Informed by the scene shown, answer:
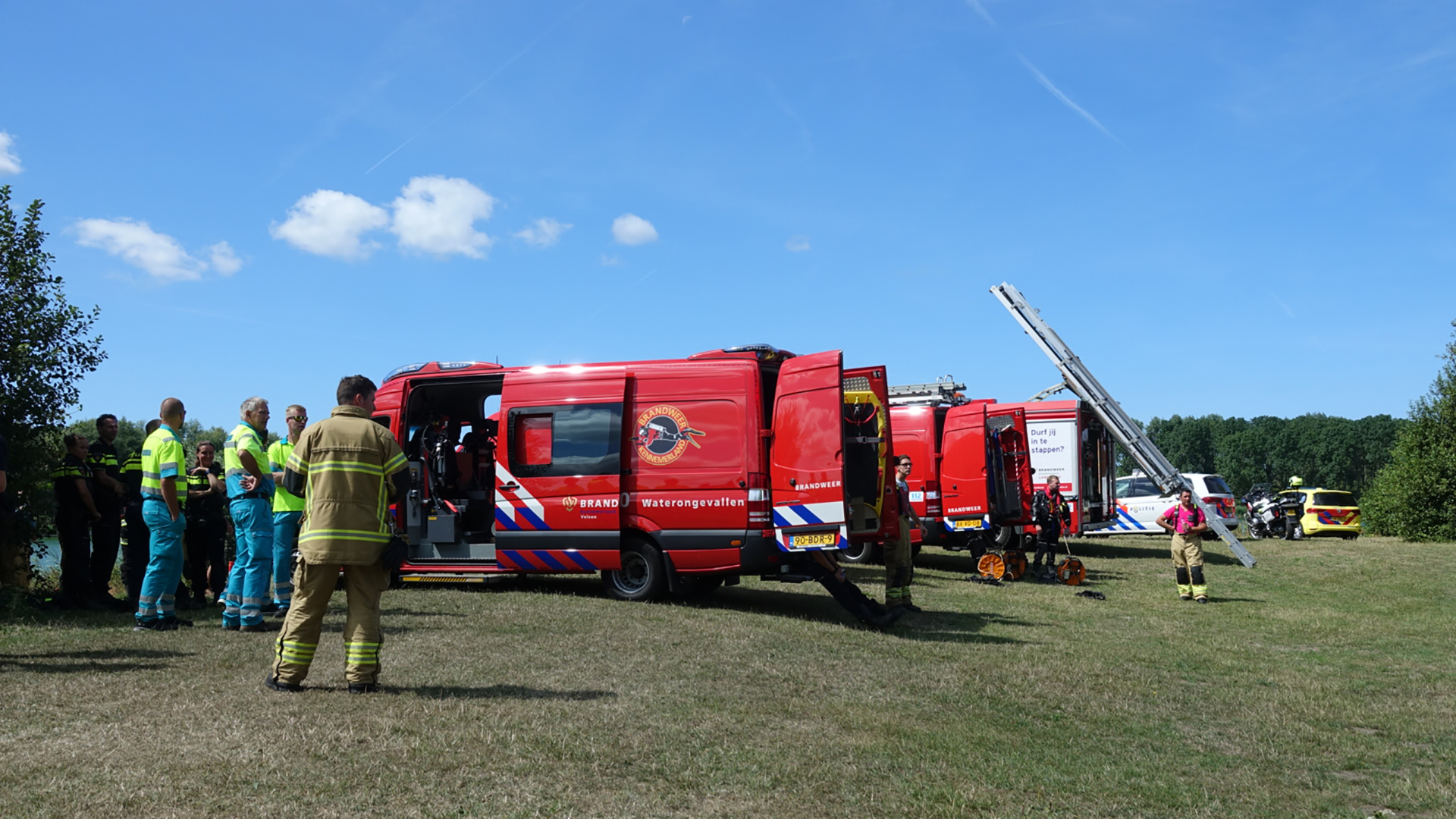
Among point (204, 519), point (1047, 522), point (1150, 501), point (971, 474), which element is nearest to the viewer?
point (204, 519)

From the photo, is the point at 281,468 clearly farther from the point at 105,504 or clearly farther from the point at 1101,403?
the point at 1101,403

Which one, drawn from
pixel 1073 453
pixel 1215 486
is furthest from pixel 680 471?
pixel 1215 486

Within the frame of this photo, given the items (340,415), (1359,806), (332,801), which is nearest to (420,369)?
(340,415)

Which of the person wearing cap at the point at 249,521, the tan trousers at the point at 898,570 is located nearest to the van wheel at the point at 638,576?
the tan trousers at the point at 898,570

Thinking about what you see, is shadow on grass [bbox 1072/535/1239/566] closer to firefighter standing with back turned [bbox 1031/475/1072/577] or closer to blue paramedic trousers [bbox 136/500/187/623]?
firefighter standing with back turned [bbox 1031/475/1072/577]

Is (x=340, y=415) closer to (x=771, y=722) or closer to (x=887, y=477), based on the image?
(x=771, y=722)

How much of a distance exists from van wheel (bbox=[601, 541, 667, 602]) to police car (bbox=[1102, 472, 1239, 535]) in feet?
50.1

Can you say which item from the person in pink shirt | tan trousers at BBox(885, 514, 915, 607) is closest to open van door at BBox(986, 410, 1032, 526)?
the person in pink shirt

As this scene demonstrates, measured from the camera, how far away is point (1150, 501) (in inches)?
955

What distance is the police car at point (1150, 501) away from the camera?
23.2 m

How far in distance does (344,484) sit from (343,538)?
0.31 metres

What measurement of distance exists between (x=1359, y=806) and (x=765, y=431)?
6428 mm

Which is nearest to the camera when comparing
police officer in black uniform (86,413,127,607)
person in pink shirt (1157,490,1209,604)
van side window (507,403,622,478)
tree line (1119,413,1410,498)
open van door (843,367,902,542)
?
police officer in black uniform (86,413,127,607)

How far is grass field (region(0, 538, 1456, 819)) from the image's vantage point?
4.17 m
